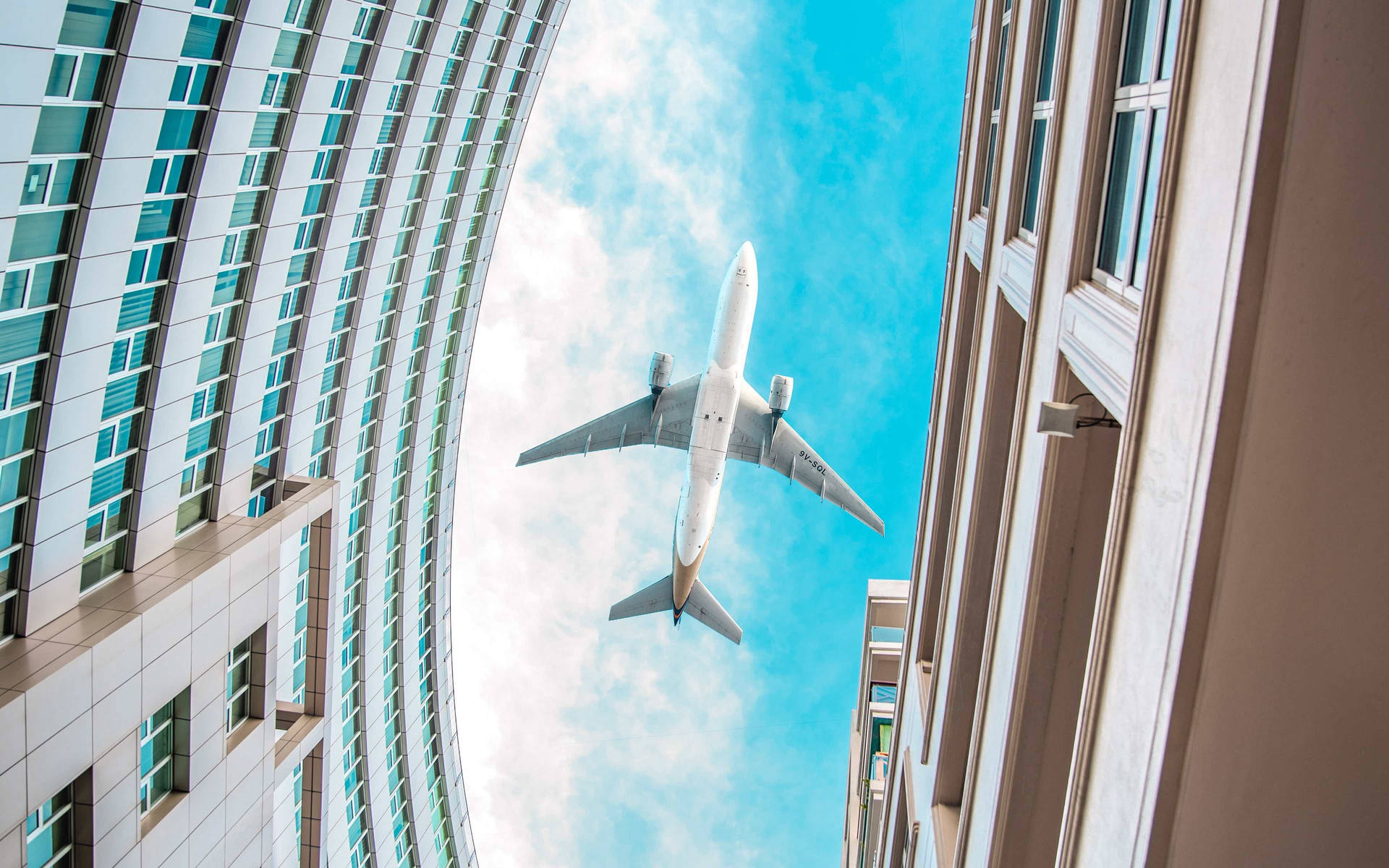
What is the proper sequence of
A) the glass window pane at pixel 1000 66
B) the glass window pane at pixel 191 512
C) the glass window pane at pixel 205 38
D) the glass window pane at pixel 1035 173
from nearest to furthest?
the glass window pane at pixel 1035 173 → the glass window pane at pixel 1000 66 → the glass window pane at pixel 205 38 → the glass window pane at pixel 191 512

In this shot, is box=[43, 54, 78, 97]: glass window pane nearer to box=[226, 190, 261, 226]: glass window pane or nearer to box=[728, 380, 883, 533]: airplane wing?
box=[226, 190, 261, 226]: glass window pane

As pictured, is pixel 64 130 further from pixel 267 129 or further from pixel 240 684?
pixel 240 684

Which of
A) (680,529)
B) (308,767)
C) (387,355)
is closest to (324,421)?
(387,355)

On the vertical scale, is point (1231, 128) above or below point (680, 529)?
above

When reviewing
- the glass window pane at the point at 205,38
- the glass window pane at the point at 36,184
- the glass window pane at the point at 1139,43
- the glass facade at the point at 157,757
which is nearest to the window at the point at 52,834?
the glass facade at the point at 157,757

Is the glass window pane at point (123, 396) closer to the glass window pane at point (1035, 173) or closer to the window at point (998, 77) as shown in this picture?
the glass window pane at point (1035, 173)

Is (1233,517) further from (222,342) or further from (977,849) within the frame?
(222,342)
